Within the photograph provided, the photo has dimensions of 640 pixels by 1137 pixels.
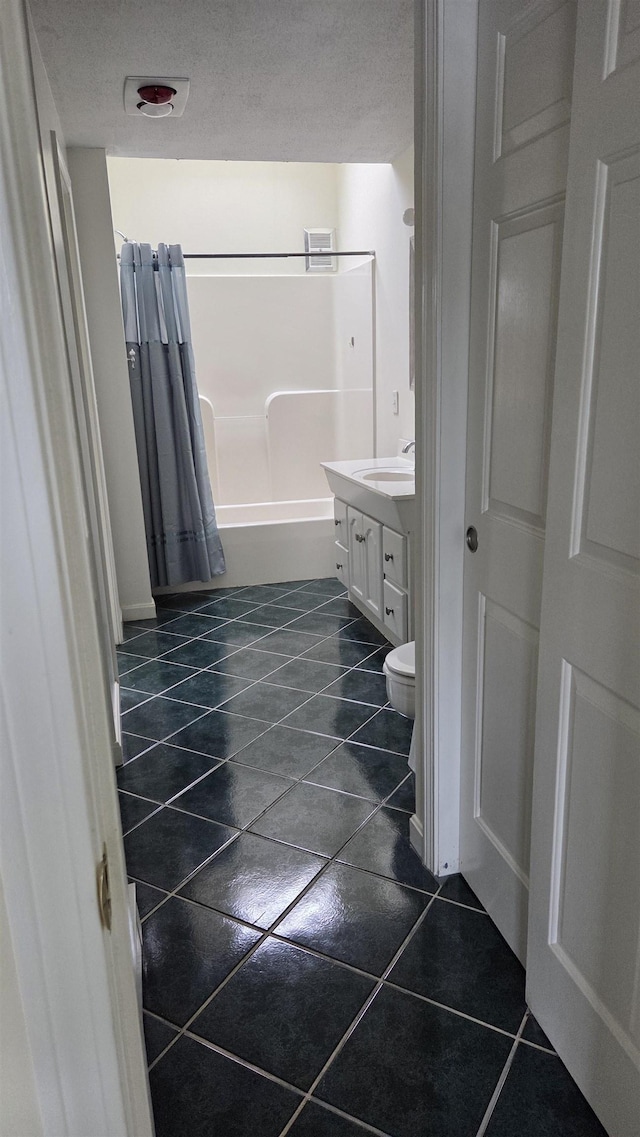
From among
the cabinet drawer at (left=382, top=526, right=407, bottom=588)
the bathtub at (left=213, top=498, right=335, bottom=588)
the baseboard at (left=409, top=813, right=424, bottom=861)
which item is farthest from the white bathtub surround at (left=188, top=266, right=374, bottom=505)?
the baseboard at (left=409, top=813, right=424, bottom=861)

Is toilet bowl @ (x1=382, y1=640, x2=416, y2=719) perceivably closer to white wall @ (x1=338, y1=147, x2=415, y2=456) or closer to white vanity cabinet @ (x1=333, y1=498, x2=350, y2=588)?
white vanity cabinet @ (x1=333, y1=498, x2=350, y2=588)

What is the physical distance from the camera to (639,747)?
3.82ft

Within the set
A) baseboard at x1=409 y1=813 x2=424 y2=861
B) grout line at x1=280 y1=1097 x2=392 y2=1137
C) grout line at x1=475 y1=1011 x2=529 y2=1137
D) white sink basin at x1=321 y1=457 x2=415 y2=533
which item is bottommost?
grout line at x1=280 y1=1097 x2=392 y2=1137

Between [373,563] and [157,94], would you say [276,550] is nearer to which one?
[373,563]

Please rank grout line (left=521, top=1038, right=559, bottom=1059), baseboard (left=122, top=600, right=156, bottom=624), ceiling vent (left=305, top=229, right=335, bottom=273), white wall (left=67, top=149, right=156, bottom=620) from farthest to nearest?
ceiling vent (left=305, top=229, right=335, bottom=273)
baseboard (left=122, top=600, right=156, bottom=624)
white wall (left=67, top=149, right=156, bottom=620)
grout line (left=521, top=1038, right=559, bottom=1059)

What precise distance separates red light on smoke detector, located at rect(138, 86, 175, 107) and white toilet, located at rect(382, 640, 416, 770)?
7.57 ft

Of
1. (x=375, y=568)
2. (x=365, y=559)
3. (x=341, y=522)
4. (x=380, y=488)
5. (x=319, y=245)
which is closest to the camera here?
(x=380, y=488)

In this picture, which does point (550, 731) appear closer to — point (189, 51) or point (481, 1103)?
point (481, 1103)

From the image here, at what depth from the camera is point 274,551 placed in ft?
15.5

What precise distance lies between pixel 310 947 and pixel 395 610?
1.68m

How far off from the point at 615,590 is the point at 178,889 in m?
1.46

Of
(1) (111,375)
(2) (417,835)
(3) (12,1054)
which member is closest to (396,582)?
(2) (417,835)

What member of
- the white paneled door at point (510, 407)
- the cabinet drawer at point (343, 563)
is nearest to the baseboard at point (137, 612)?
the cabinet drawer at point (343, 563)

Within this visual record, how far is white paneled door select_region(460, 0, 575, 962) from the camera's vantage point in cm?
137
